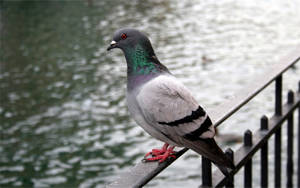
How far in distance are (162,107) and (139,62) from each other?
0.22 metres

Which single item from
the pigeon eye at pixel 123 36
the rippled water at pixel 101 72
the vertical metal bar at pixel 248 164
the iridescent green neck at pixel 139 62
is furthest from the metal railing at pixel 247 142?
the rippled water at pixel 101 72

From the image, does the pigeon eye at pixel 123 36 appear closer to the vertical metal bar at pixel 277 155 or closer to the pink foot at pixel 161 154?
the pink foot at pixel 161 154

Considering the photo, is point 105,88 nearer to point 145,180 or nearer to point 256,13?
point 256,13

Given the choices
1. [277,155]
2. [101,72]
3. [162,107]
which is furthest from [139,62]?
[101,72]

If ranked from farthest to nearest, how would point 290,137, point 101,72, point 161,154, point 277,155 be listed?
1. point 101,72
2. point 290,137
3. point 277,155
4. point 161,154

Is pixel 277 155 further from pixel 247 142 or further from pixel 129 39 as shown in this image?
pixel 129 39

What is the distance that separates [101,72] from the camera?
16.1 m

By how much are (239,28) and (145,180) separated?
19.6 m

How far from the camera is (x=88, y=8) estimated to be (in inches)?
1045

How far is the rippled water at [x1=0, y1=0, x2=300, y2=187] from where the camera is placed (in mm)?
10633

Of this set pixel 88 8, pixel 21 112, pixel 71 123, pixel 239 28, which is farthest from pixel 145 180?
pixel 88 8

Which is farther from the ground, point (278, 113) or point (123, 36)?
point (123, 36)

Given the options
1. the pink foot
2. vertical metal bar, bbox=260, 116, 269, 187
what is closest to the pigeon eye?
the pink foot

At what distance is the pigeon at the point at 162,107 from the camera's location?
2.04 meters
